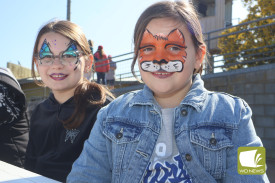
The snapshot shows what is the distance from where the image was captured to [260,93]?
215 inches

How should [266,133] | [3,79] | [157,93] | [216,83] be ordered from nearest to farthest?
[157,93] → [3,79] → [266,133] → [216,83]

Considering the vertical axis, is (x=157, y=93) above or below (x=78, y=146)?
above

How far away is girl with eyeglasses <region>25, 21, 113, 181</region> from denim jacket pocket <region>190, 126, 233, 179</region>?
946 mm

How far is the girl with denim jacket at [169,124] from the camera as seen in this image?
1466 mm

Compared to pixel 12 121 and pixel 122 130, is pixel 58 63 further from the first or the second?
pixel 122 130

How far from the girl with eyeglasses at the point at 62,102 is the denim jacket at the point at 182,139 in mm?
581

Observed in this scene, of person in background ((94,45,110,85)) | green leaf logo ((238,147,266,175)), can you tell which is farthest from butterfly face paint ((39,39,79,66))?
person in background ((94,45,110,85))

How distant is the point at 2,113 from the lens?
244cm

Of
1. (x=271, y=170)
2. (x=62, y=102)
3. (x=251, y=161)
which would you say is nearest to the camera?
(x=251, y=161)

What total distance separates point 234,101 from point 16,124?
6.25 ft

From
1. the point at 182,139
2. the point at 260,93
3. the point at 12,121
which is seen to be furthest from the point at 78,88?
the point at 260,93

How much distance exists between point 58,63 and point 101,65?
282 inches

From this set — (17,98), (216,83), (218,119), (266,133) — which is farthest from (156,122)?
(216,83)

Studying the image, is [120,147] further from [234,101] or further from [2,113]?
[2,113]
